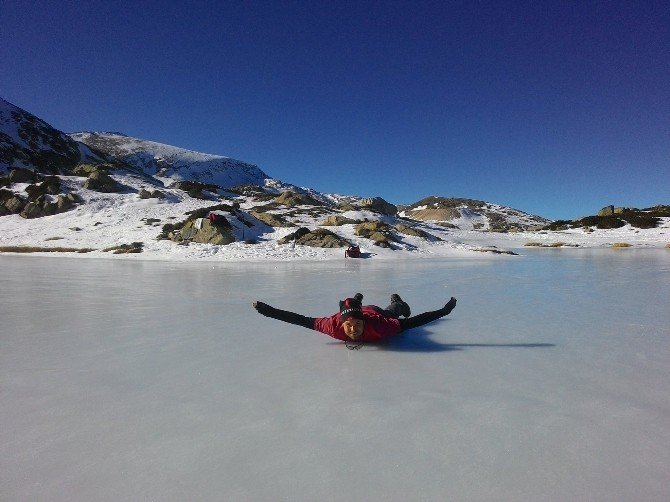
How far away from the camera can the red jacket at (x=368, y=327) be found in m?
4.88

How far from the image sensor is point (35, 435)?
2641 millimetres

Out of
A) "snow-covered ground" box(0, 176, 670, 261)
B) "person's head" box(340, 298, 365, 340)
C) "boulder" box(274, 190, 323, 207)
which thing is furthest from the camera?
"boulder" box(274, 190, 323, 207)

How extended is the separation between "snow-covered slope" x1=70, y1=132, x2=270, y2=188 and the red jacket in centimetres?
14694

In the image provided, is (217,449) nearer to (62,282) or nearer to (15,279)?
(62,282)

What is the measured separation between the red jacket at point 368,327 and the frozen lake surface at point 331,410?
0.18 meters

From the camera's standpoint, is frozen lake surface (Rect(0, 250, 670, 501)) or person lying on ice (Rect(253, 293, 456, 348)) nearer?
frozen lake surface (Rect(0, 250, 670, 501))

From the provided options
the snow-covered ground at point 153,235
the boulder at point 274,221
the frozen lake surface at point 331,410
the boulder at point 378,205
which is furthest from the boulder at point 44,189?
the frozen lake surface at point 331,410

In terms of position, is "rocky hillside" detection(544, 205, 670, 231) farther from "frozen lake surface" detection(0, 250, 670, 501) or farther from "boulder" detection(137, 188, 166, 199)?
"boulder" detection(137, 188, 166, 199)

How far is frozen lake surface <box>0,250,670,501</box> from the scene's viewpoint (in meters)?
2.13

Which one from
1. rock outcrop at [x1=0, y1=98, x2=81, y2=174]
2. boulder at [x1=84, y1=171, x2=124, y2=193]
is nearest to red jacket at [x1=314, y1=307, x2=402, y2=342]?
boulder at [x1=84, y1=171, x2=124, y2=193]

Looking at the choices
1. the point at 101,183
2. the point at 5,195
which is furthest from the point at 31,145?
the point at 101,183

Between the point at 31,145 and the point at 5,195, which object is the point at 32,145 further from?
the point at 5,195

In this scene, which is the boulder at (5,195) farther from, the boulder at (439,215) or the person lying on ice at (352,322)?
the boulder at (439,215)

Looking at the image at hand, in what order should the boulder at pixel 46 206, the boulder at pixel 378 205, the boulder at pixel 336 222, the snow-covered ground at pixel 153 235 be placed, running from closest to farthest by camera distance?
the snow-covered ground at pixel 153 235 < the boulder at pixel 46 206 < the boulder at pixel 336 222 < the boulder at pixel 378 205
